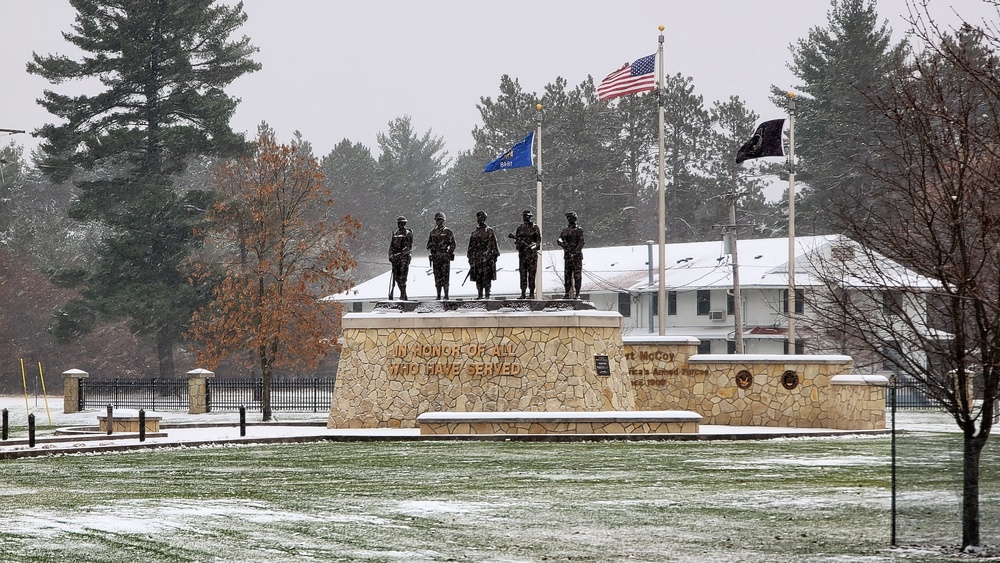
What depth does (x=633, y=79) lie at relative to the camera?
39000mm

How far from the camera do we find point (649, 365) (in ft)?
113

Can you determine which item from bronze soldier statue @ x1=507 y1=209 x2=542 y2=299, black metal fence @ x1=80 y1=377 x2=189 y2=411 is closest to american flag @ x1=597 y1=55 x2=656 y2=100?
bronze soldier statue @ x1=507 y1=209 x2=542 y2=299

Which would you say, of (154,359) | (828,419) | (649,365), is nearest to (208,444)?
(649,365)

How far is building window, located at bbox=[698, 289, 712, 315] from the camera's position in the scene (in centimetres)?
6619

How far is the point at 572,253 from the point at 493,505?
15.9m

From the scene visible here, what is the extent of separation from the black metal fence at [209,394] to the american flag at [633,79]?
1488 centimetres

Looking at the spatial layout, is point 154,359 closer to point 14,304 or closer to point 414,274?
point 14,304

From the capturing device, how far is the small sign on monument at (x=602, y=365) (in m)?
30.2

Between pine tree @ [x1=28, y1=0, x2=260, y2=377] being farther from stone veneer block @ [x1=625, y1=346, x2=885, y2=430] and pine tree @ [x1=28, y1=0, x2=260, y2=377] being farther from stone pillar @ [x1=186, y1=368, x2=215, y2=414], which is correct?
stone veneer block @ [x1=625, y1=346, x2=885, y2=430]

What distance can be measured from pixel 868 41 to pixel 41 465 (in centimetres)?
5669

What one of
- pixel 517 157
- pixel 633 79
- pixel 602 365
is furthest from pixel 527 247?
pixel 517 157

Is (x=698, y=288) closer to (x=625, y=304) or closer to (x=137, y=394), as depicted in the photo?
A: (x=625, y=304)

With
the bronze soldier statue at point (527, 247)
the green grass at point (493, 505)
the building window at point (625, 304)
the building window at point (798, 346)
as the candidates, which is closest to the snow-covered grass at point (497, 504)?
the green grass at point (493, 505)

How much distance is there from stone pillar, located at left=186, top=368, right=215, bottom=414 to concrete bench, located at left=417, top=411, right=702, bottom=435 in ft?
62.5
